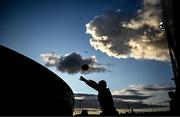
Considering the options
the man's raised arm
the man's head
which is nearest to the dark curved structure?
the man's raised arm

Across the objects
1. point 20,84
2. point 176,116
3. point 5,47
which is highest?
point 5,47

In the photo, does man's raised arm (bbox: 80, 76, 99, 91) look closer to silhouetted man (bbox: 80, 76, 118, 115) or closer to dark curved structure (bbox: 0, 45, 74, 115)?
silhouetted man (bbox: 80, 76, 118, 115)

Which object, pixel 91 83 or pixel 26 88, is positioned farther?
pixel 26 88

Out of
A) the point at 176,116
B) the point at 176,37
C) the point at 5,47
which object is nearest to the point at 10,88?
the point at 5,47

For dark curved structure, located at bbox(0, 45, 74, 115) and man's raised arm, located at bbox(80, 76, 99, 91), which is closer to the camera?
man's raised arm, located at bbox(80, 76, 99, 91)

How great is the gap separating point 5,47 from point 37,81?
116cm

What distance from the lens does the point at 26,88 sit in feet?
18.0

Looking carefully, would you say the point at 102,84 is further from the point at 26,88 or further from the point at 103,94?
the point at 26,88

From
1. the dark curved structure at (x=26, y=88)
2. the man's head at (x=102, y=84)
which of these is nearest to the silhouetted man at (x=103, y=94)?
the man's head at (x=102, y=84)

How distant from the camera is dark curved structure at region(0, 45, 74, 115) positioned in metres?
4.85

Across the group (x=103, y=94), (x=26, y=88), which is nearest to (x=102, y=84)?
(x=103, y=94)

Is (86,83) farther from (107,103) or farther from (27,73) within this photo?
(27,73)

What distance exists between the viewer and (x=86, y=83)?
420 cm

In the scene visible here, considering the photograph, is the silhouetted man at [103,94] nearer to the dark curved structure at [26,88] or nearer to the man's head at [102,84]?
the man's head at [102,84]
